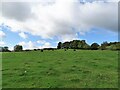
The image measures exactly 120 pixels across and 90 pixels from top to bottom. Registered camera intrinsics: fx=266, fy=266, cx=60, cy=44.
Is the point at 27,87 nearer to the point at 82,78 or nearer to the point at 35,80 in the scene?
the point at 35,80

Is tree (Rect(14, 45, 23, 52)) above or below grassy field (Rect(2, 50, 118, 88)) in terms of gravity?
above

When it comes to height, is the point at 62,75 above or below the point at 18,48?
below

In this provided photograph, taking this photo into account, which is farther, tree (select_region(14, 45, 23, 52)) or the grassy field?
tree (select_region(14, 45, 23, 52))

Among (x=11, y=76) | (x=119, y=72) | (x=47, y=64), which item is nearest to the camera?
(x=11, y=76)

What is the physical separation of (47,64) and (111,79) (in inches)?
427

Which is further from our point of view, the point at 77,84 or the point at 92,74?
the point at 92,74

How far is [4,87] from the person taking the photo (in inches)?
984

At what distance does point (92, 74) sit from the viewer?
Result: 97.7 ft

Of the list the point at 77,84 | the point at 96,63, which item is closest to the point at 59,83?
the point at 77,84

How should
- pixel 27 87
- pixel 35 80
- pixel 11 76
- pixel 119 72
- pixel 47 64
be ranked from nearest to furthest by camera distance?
pixel 27 87
pixel 35 80
pixel 11 76
pixel 119 72
pixel 47 64

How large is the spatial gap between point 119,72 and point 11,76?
12.6 meters

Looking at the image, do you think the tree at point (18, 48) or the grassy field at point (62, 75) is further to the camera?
the tree at point (18, 48)

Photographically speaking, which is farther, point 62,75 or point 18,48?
point 18,48

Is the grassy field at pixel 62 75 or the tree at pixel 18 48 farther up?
the tree at pixel 18 48
